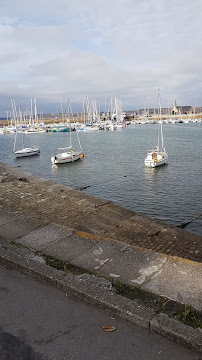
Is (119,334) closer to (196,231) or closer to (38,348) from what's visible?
(38,348)

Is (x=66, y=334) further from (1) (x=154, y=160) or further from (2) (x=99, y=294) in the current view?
(1) (x=154, y=160)

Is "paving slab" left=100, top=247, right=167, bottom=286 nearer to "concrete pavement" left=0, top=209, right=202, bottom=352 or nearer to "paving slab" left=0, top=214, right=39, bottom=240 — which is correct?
"concrete pavement" left=0, top=209, right=202, bottom=352

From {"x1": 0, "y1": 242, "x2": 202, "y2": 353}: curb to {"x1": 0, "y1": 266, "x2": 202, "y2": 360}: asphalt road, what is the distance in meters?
0.11

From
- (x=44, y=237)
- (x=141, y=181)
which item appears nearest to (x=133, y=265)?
(x=44, y=237)

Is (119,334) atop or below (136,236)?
atop

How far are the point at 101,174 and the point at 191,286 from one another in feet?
79.5

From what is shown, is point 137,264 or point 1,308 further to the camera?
point 137,264

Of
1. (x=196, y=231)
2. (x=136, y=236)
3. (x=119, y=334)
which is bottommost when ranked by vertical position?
(x=196, y=231)

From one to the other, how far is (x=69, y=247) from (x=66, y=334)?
9.76 ft

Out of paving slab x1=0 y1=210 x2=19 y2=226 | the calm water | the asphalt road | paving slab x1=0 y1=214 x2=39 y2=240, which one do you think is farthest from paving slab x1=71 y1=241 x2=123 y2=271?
the calm water

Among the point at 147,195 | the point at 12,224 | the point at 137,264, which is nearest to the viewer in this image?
the point at 137,264

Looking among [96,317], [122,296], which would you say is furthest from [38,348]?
[122,296]

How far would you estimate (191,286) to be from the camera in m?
5.19

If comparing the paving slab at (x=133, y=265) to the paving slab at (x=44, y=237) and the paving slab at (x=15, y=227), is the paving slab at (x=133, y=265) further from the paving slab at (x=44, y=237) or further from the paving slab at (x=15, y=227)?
the paving slab at (x=15, y=227)
